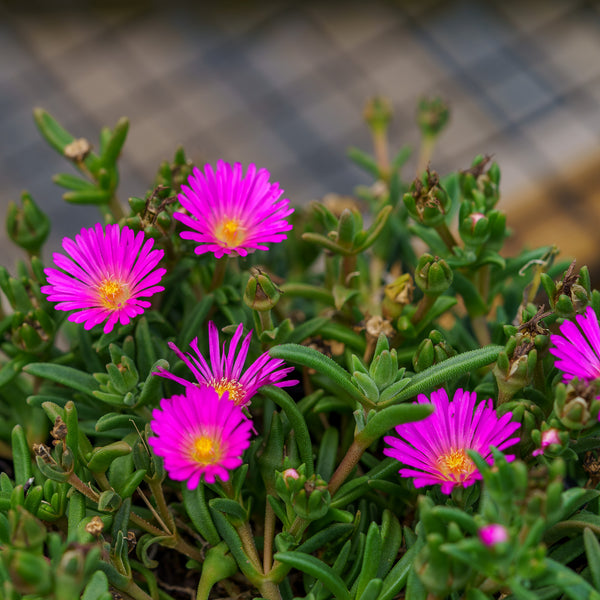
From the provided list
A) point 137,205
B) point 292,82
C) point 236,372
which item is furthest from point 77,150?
point 292,82

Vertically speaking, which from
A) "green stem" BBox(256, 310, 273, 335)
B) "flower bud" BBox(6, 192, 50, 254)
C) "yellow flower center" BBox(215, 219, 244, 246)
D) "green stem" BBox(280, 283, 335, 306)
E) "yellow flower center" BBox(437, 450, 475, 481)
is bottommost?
"yellow flower center" BBox(437, 450, 475, 481)

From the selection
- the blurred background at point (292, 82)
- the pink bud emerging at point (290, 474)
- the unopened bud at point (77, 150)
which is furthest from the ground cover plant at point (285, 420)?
the blurred background at point (292, 82)

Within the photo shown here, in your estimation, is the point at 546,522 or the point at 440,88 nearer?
the point at 546,522

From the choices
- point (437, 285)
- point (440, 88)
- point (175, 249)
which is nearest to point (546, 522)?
point (437, 285)

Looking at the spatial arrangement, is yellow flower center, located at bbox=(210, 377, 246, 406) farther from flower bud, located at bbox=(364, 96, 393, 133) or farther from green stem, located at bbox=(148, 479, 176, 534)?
flower bud, located at bbox=(364, 96, 393, 133)

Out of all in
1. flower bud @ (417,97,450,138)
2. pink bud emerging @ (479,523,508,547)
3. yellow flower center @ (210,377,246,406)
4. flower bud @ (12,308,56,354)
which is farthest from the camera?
flower bud @ (417,97,450,138)

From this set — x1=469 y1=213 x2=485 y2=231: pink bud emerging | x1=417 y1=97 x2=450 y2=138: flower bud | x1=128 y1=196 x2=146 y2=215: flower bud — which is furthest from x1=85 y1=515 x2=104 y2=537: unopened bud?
x1=417 y1=97 x2=450 y2=138: flower bud

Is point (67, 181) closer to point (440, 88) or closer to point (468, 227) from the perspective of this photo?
point (468, 227)

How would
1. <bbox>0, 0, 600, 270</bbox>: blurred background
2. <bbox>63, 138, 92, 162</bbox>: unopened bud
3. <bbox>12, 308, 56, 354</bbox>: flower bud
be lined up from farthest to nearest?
<bbox>0, 0, 600, 270</bbox>: blurred background < <bbox>63, 138, 92, 162</bbox>: unopened bud < <bbox>12, 308, 56, 354</bbox>: flower bud
